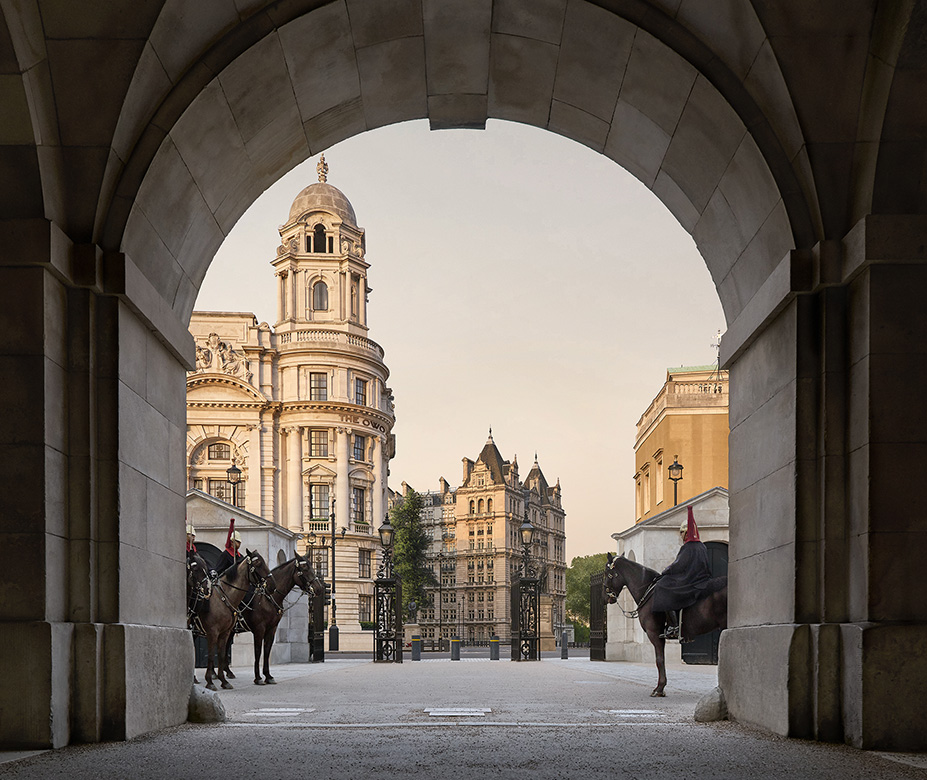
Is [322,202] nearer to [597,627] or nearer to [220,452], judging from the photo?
[220,452]

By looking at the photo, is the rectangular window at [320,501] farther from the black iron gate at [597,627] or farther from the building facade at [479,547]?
the building facade at [479,547]

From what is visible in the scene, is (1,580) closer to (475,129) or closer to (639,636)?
(475,129)

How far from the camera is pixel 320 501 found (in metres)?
72.0

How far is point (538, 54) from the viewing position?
10.1 m

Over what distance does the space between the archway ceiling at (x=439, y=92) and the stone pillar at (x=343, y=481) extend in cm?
6128

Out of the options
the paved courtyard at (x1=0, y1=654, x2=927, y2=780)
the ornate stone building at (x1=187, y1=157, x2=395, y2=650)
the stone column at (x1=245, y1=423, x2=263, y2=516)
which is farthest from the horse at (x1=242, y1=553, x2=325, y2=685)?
the stone column at (x1=245, y1=423, x2=263, y2=516)

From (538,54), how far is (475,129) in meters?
1.63

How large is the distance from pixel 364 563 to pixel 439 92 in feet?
214

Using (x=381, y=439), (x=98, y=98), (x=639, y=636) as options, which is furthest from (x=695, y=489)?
(x=98, y=98)

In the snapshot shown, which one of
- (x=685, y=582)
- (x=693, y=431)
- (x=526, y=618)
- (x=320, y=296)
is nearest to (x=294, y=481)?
(x=320, y=296)

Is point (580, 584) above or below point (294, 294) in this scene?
below

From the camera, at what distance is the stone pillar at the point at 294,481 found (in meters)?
70.7

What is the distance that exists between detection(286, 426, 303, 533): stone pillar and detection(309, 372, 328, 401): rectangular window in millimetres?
2566

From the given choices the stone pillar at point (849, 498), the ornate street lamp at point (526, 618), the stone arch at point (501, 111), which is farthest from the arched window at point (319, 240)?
the stone pillar at point (849, 498)
